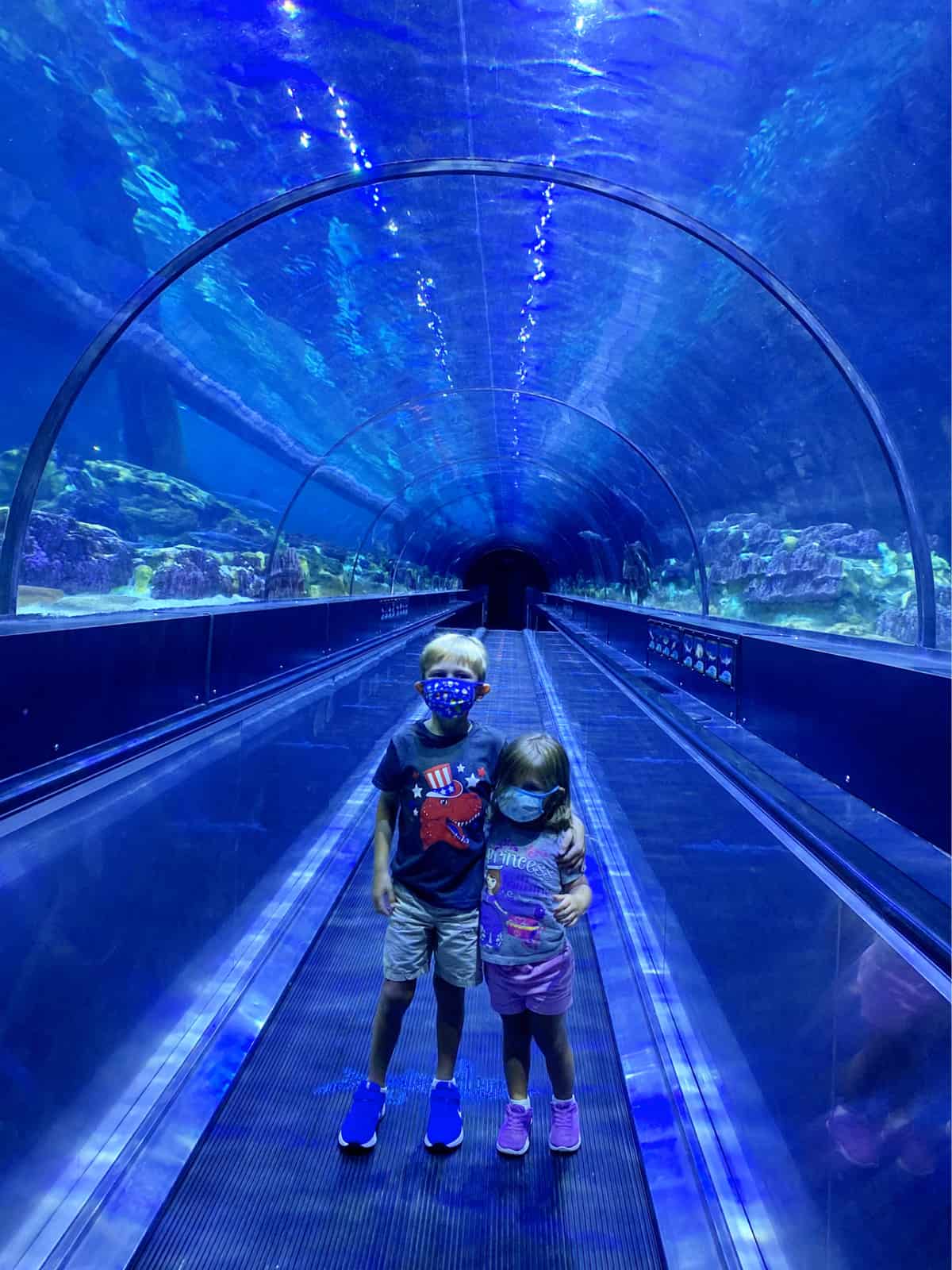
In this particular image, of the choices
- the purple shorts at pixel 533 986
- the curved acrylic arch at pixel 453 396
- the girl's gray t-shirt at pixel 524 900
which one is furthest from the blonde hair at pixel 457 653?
the curved acrylic arch at pixel 453 396

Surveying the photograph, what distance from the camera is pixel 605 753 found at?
20.3 feet

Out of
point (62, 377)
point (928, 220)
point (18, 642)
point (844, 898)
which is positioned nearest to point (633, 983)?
point (844, 898)

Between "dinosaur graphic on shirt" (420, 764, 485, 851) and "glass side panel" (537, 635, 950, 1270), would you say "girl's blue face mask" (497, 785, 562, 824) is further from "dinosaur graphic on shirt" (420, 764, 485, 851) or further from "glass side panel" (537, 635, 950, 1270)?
"glass side panel" (537, 635, 950, 1270)

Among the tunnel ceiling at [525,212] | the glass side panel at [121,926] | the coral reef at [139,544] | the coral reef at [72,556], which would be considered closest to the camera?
the glass side panel at [121,926]

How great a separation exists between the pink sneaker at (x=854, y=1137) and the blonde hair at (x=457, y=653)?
127cm

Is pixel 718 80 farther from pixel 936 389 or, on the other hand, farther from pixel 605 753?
pixel 605 753

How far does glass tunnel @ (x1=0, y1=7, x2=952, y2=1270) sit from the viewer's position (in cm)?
219

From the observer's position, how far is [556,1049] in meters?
2.46

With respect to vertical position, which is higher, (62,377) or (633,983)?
(62,377)

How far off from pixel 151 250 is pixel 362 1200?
6673mm

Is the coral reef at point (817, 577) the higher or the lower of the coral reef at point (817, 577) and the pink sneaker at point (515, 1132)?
the higher

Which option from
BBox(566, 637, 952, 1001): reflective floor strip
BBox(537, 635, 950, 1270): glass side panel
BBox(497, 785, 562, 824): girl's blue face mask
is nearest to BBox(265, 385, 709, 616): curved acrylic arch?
BBox(566, 637, 952, 1001): reflective floor strip

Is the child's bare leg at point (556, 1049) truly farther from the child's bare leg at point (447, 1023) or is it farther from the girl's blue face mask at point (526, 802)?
the girl's blue face mask at point (526, 802)

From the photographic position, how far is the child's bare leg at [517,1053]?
249 centimetres
